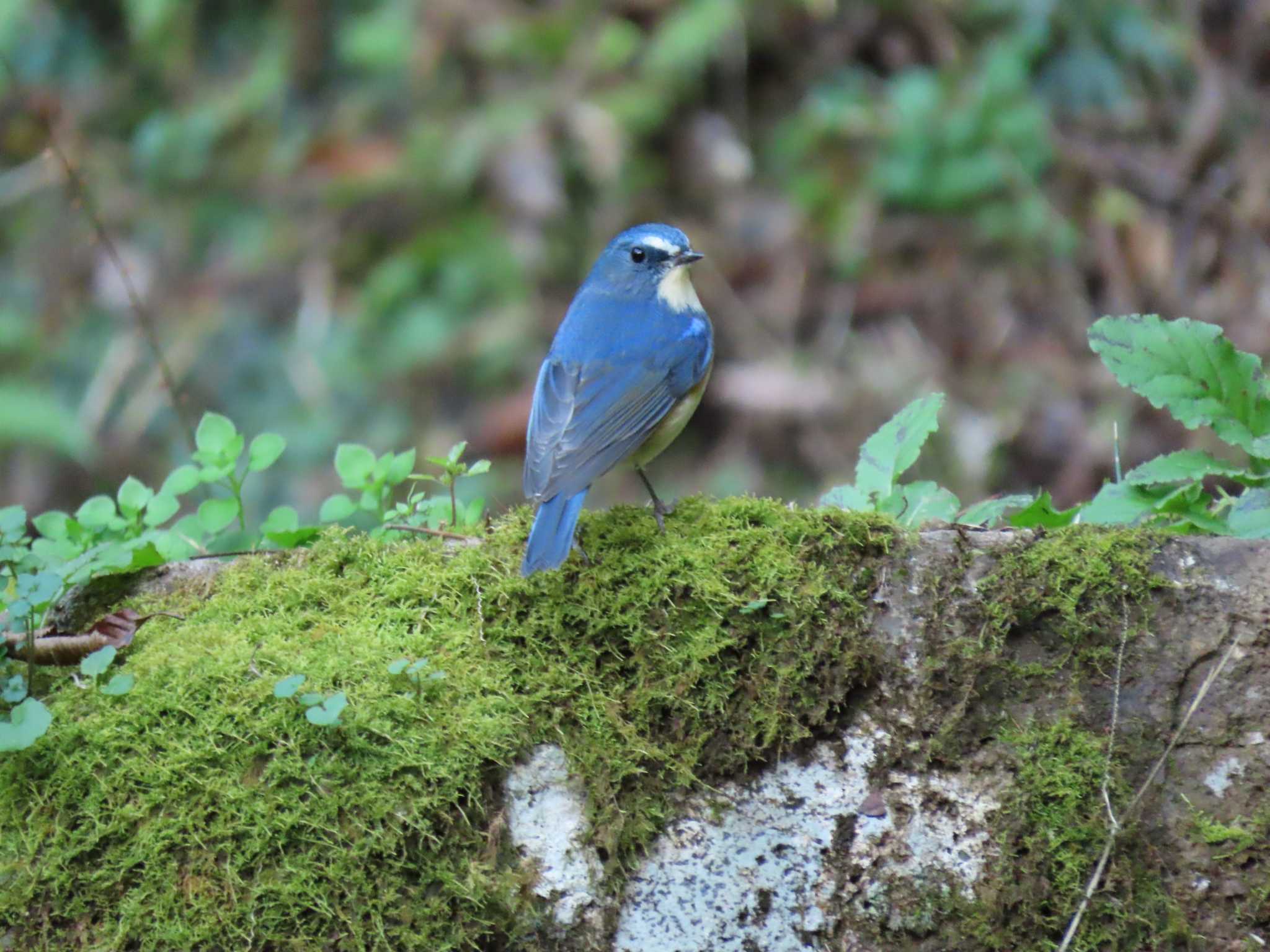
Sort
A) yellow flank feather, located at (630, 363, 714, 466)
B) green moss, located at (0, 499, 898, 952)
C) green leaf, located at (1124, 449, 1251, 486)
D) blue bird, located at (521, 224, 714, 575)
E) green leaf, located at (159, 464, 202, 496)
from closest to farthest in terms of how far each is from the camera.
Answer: green moss, located at (0, 499, 898, 952), green leaf, located at (1124, 449, 1251, 486), green leaf, located at (159, 464, 202, 496), blue bird, located at (521, 224, 714, 575), yellow flank feather, located at (630, 363, 714, 466)

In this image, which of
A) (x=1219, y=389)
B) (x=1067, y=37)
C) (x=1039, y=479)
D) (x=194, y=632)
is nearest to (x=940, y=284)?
(x=1039, y=479)

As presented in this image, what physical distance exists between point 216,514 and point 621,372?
1.19 metres

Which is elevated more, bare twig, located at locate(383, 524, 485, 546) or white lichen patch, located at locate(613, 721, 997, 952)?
bare twig, located at locate(383, 524, 485, 546)

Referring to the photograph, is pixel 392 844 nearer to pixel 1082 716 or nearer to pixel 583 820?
pixel 583 820

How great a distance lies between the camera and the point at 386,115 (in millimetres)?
7684

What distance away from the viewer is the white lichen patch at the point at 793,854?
101 inches

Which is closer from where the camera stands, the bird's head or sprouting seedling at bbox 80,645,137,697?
sprouting seedling at bbox 80,645,137,697

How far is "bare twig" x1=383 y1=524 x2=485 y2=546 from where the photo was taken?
3.20 meters

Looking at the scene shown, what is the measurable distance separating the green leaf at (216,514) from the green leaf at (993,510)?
73.1 inches

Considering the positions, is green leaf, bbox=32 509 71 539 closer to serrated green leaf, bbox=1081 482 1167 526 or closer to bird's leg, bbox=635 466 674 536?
bird's leg, bbox=635 466 674 536

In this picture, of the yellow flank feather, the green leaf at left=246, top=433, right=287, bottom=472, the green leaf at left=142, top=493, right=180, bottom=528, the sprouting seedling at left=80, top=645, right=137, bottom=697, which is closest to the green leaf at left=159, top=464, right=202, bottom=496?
the green leaf at left=142, top=493, right=180, bottom=528

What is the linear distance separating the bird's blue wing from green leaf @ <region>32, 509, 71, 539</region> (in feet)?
3.79

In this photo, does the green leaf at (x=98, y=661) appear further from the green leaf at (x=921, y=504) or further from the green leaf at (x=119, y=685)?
the green leaf at (x=921, y=504)

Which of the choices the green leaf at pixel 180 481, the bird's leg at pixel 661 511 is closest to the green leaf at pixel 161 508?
the green leaf at pixel 180 481
